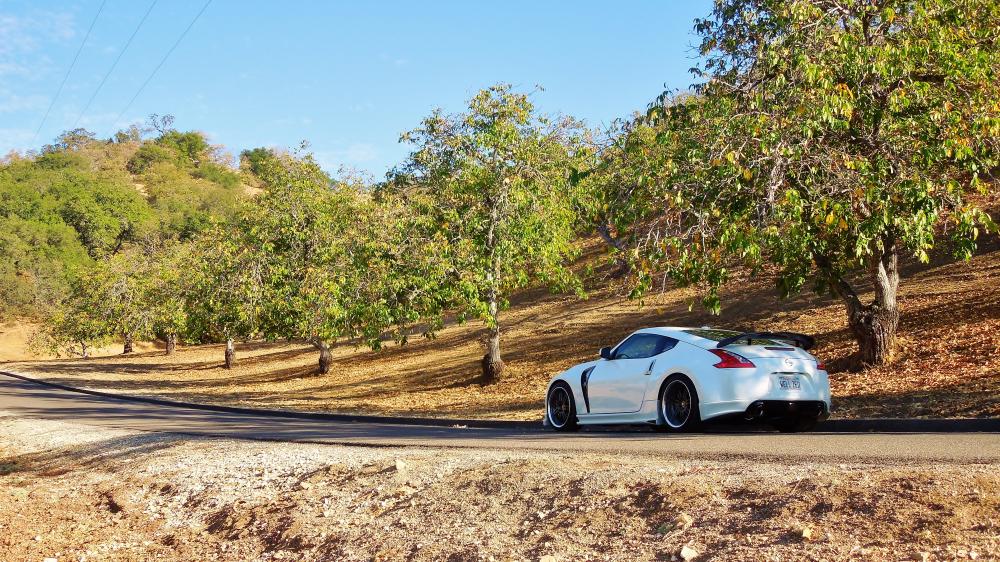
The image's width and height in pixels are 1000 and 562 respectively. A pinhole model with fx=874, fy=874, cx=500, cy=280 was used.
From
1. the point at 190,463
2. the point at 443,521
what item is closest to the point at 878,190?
the point at 443,521

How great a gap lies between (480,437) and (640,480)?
575 cm

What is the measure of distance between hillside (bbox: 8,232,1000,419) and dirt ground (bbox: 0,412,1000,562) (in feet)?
21.1

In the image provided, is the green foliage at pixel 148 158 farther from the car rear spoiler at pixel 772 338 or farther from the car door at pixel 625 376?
the car rear spoiler at pixel 772 338

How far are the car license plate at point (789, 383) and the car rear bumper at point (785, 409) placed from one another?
0.53 feet

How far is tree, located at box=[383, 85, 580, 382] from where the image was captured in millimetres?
22359

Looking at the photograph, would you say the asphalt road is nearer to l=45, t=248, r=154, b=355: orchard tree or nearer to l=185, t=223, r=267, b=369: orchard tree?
l=185, t=223, r=267, b=369: orchard tree

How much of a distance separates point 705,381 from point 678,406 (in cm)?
67

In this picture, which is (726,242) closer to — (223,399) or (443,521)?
(443,521)

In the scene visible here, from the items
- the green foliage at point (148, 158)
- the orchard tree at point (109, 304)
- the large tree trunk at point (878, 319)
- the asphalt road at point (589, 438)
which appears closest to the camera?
the asphalt road at point (589, 438)

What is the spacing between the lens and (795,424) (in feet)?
36.2

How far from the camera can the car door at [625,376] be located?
11.1 m

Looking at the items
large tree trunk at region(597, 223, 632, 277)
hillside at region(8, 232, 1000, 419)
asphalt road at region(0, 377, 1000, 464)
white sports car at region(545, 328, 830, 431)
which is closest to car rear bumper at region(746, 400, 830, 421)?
white sports car at region(545, 328, 830, 431)

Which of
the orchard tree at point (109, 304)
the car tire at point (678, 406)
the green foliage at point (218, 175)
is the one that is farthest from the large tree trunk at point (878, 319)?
the green foliage at point (218, 175)

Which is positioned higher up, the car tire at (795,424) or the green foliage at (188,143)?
the green foliage at (188,143)
